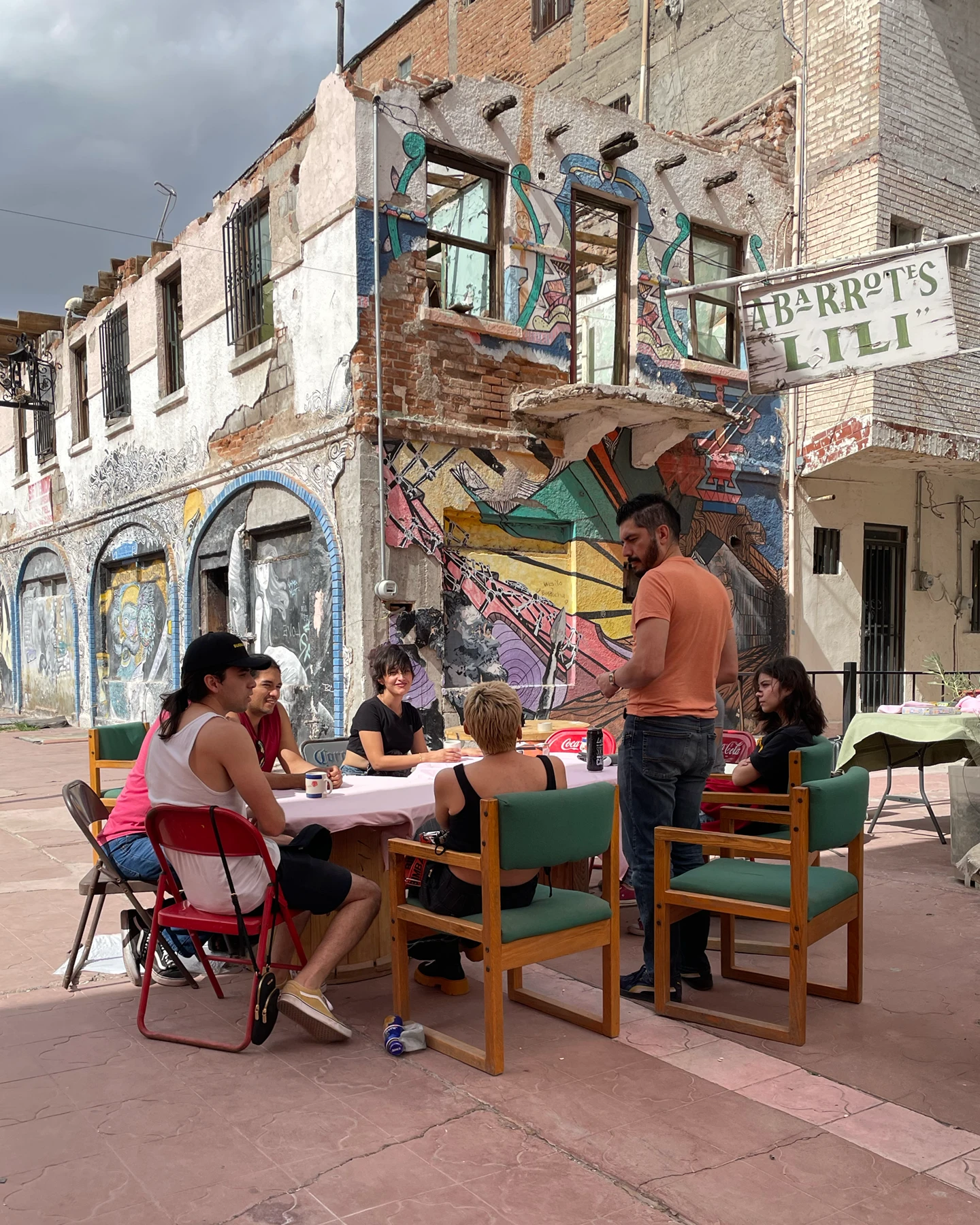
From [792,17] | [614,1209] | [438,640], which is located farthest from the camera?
[792,17]

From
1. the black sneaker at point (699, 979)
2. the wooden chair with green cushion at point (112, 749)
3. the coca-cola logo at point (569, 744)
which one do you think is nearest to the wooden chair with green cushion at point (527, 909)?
the black sneaker at point (699, 979)

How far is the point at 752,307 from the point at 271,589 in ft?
19.4

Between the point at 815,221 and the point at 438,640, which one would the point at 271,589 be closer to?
the point at 438,640

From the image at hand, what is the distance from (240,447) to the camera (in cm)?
1200

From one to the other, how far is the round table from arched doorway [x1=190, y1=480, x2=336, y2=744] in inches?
228

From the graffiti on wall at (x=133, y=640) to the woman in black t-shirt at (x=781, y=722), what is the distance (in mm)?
10349

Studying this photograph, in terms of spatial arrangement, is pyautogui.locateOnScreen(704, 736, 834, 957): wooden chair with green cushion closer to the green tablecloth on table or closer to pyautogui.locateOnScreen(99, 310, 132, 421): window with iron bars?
the green tablecloth on table

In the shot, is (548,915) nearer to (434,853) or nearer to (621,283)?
(434,853)

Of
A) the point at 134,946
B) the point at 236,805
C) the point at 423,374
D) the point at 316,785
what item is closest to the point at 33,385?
the point at 423,374

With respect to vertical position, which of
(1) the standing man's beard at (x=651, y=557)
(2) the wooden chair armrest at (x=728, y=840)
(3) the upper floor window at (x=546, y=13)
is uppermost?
(3) the upper floor window at (x=546, y=13)

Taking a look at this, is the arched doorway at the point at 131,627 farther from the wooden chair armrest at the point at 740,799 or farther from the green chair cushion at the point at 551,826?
the green chair cushion at the point at 551,826

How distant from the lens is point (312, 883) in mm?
3770

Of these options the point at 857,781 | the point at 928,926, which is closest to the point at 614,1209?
the point at 857,781

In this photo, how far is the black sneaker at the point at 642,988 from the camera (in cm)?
416
